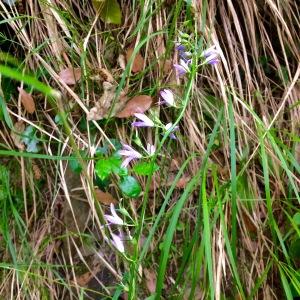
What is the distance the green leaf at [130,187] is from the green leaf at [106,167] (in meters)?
0.04

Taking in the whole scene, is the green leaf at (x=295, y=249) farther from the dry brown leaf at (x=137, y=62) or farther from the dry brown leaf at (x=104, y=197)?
the dry brown leaf at (x=137, y=62)

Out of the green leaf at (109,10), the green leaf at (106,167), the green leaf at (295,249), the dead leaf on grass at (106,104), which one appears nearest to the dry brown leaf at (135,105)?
the dead leaf on grass at (106,104)

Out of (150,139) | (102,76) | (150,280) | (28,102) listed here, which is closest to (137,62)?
(102,76)

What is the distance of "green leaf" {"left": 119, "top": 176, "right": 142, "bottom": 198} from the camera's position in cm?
139

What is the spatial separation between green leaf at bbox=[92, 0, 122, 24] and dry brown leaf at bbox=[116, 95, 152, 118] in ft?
0.88

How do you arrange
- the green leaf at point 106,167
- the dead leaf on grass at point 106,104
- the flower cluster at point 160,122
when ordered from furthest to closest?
1. the dead leaf on grass at point 106,104
2. the green leaf at point 106,167
3. the flower cluster at point 160,122

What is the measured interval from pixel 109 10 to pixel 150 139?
0.43 meters

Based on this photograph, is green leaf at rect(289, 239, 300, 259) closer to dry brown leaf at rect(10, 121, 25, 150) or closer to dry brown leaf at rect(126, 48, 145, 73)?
dry brown leaf at rect(126, 48, 145, 73)

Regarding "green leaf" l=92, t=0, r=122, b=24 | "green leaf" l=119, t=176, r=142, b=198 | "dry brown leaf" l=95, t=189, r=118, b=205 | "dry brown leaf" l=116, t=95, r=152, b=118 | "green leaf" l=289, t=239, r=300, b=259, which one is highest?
"green leaf" l=92, t=0, r=122, b=24

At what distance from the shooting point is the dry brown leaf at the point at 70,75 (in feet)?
4.92

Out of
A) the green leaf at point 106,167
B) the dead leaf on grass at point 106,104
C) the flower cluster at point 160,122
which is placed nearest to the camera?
the flower cluster at point 160,122

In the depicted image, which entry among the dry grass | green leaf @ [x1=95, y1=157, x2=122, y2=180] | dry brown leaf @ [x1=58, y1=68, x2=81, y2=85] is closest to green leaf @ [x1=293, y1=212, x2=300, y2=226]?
the dry grass

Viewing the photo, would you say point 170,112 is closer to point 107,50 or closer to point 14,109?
point 107,50

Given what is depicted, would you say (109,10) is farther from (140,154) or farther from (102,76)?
(140,154)
